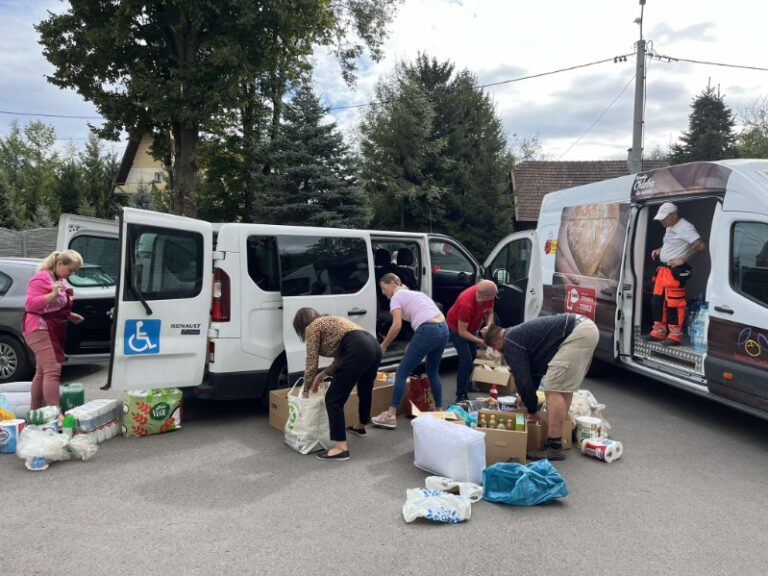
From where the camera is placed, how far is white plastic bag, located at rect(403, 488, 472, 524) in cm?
359

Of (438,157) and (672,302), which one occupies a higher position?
(438,157)

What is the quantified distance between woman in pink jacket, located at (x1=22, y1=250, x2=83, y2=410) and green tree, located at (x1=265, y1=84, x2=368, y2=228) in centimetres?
1318

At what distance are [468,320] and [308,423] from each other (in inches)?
83.6

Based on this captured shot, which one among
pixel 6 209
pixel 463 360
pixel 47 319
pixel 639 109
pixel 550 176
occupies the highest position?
pixel 550 176

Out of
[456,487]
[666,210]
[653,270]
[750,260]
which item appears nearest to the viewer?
[456,487]

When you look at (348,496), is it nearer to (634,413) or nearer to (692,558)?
(692,558)

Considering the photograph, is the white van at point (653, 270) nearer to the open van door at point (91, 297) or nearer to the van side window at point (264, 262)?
the van side window at point (264, 262)

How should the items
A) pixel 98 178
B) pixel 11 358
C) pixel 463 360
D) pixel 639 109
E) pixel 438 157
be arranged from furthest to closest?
pixel 98 178 → pixel 438 157 → pixel 639 109 → pixel 11 358 → pixel 463 360

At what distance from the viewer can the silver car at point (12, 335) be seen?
6.58m

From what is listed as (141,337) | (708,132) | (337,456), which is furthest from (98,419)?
(708,132)

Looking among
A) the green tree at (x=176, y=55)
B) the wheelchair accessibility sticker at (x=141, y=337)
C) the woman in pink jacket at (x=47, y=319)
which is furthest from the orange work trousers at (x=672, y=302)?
the green tree at (x=176, y=55)

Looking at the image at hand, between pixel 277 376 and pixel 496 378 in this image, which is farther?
pixel 496 378

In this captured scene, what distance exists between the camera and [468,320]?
604 centimetres

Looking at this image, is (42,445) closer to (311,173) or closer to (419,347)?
(419,347)
